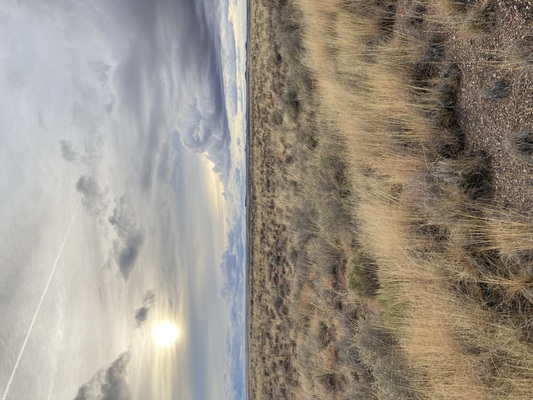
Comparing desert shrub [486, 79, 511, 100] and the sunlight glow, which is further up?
desert shrub [486, 79, 511, 100]

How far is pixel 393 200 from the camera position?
4301 mm

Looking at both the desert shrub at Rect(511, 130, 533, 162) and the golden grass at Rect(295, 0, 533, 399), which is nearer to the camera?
the desert shrub at Rect(511, 130, 533, 162)

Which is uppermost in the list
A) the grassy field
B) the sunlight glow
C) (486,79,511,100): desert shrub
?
(486,79,511,100): desert shrub

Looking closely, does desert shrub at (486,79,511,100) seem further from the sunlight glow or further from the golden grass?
the sunlight glow

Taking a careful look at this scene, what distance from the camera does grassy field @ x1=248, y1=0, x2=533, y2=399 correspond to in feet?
10.7

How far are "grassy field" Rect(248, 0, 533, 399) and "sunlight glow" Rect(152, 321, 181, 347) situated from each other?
1.57m

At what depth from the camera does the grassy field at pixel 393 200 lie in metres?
3.27

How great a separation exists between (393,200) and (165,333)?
4.61 m

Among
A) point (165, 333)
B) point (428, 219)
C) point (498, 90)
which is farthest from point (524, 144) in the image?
point (165, 333)

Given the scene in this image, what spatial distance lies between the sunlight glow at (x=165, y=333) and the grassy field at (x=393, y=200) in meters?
1.57

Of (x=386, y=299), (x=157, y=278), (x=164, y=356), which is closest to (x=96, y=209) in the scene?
(x=157, y=278)

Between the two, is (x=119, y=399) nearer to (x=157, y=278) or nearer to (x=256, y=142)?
(x=157, y=278)

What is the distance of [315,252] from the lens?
19.4ft

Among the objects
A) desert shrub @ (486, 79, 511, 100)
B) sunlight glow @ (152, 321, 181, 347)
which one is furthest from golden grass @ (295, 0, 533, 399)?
sunlight glow @ (152, 321, 181, 347)
